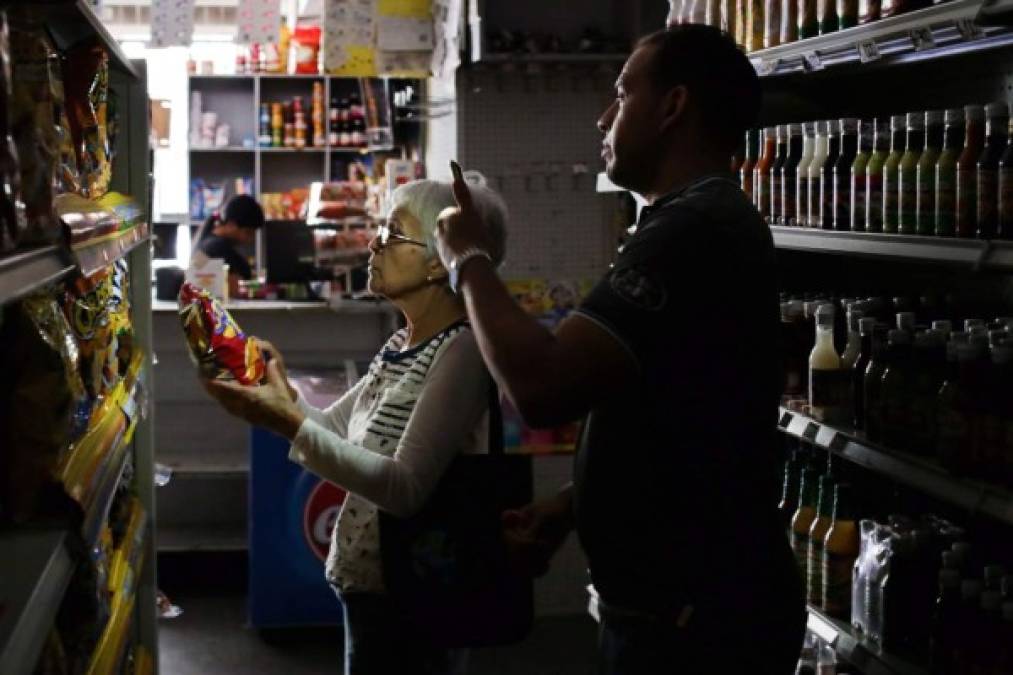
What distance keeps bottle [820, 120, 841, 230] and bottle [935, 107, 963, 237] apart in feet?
1.42

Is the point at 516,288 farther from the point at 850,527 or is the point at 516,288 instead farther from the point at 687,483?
the point at 687,483

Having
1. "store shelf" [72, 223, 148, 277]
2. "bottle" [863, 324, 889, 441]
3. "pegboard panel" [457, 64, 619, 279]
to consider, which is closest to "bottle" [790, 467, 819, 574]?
"bottle" [863, 324, 889, 441]

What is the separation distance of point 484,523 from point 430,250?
1.93 feet

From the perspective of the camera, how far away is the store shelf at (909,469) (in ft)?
7.76

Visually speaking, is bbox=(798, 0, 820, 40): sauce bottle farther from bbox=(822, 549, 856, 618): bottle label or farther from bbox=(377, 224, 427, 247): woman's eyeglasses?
bbox=(822, 549, 856, 618): bottle label

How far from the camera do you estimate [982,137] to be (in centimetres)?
267

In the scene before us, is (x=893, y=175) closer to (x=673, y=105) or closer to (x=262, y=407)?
(x=673, y=105)

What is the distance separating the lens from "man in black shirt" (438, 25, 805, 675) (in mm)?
1948

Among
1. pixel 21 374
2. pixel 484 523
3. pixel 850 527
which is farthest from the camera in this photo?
Answer: pixel 850 527

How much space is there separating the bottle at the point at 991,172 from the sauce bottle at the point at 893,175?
257 mm

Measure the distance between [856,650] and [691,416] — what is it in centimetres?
122

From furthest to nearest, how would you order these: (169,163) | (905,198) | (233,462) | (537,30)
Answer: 1. (169,163)
2. (233,462)
3. (537,30)
4. (905,198)

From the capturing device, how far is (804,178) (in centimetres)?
332

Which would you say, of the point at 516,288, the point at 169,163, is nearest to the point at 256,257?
the point at 169,163
